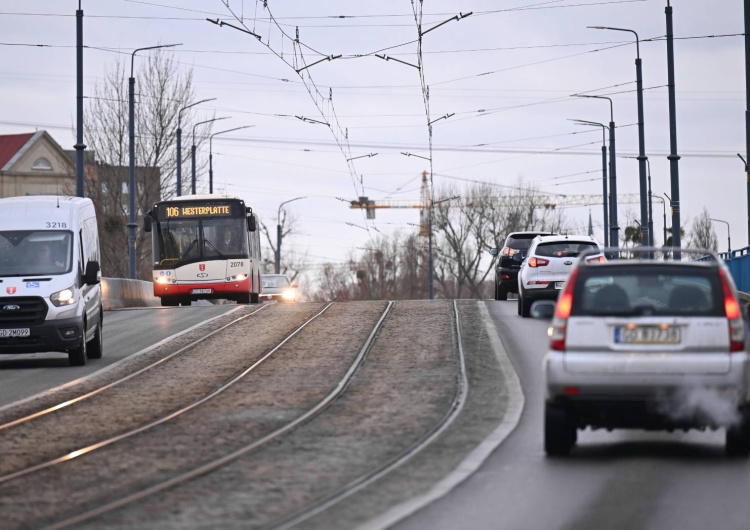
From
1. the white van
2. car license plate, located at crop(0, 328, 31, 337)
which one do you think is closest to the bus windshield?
the white van

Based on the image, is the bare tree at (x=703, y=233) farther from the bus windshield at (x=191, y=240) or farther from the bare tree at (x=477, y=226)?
the bus windshield at (x=191, y=240)

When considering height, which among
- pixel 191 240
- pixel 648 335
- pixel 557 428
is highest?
pixel 191 240

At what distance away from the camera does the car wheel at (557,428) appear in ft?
37.7

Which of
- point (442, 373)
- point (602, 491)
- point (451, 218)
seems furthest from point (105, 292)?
point (451, 218)

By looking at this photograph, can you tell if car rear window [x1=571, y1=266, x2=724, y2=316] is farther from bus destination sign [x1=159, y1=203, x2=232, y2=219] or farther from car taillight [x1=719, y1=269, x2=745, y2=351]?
bus destination sign [x1=159, y1=203, x2=232, y2=219]

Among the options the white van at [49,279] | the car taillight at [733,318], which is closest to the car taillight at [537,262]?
the white van at [49,279]

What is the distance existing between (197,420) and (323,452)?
281 centimetres

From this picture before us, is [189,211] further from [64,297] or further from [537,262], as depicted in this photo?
[64,297]

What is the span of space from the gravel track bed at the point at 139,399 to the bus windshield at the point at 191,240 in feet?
36.7

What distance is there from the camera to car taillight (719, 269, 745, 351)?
11297 mm

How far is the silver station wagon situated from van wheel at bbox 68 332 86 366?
11586mm

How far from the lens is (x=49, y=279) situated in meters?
21.7

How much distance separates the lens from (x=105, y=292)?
129 ft

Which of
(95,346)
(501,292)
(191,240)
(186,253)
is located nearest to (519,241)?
(501,292)
